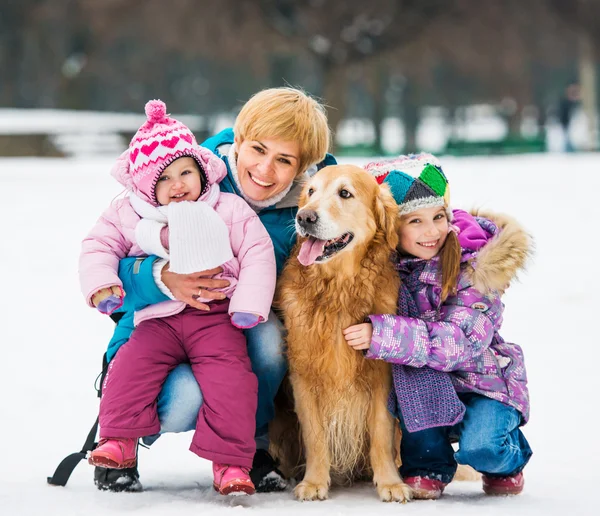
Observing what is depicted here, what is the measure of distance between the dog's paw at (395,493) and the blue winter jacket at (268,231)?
102cm

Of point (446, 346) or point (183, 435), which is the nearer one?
point (446, 346)

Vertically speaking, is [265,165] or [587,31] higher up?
[587,31]

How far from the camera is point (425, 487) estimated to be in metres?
3.50

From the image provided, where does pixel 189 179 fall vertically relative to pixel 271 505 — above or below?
above

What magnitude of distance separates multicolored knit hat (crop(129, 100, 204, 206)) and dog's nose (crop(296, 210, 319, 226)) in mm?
491

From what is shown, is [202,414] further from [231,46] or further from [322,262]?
[231,46]

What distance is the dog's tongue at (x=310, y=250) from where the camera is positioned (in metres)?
3.46

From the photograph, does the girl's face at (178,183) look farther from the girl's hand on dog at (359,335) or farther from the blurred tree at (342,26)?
the blurred tree at (342,26)

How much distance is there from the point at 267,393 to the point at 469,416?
33.0 inches

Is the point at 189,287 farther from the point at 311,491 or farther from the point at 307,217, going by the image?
the point at 311,491

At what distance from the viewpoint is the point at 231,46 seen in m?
26.0

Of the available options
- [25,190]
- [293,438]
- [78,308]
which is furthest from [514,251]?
[25,190]

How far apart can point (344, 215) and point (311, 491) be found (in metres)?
1.09

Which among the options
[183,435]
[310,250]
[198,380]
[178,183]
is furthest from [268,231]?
[183,435]
